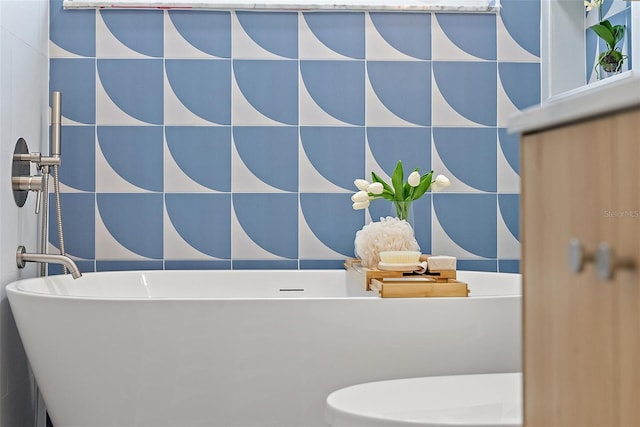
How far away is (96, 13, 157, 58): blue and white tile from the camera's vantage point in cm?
284

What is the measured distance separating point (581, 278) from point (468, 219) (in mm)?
2291

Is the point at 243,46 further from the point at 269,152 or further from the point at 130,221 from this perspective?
the point at 130,221

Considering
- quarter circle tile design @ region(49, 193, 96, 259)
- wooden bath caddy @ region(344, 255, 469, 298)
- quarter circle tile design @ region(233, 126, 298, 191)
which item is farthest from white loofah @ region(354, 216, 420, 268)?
quarter circle tile design @ region(49, 193, 96, 259)

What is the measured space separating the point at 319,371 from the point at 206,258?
3.56 ft

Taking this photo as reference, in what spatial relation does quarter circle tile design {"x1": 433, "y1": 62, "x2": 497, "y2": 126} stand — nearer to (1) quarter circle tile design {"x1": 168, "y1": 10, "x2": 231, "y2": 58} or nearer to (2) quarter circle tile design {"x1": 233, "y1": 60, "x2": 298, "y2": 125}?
(2) quarter circle tile design {"x1": 233, "y1": 60, "x2": 298, "y2": 125}

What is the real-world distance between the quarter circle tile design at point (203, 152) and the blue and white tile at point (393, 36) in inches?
26.7

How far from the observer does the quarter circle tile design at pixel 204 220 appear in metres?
2.86

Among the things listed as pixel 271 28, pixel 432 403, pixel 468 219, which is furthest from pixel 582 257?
pixel 271 28

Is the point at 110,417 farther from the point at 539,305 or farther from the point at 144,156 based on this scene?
the point at 539,305

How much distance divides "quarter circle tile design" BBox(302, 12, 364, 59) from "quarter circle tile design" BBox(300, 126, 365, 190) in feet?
1.05

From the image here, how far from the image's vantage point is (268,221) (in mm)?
2871

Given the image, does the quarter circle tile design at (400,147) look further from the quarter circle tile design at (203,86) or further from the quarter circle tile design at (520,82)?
the quarter circle tile design at (203,86)

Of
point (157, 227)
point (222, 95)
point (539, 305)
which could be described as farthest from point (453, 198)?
point (539, 305)

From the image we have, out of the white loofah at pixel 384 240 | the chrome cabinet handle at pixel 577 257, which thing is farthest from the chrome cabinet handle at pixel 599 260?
the white loofah at pixel 384 240
